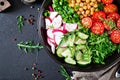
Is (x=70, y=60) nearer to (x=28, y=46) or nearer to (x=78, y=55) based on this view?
(x=78, y=55)

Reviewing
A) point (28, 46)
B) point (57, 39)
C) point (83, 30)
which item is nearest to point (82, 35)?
point (83, 30)

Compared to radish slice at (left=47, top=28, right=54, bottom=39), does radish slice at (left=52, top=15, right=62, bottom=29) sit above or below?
above

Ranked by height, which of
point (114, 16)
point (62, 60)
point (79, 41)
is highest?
point (114, 16)

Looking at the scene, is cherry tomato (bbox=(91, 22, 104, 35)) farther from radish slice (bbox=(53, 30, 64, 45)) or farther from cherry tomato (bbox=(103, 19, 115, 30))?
radish slice (bbox=(53, 30, 64, 45))

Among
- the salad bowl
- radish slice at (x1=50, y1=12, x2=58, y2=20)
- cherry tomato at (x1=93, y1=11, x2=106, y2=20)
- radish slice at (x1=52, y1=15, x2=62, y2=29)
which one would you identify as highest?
radish slice at (x1=50, y1=12, x2=58, y2=20)

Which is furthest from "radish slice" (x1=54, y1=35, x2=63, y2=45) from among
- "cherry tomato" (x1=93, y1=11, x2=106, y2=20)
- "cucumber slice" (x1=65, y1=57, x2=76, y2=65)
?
"cherry tomato" (x1=93, y1=11, x2=106, y2=20)

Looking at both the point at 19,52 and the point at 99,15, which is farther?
the point at 19,52

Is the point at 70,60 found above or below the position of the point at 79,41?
below

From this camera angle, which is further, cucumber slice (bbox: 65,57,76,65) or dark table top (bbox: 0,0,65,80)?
dark table top (bbox: 0,0,65,80)

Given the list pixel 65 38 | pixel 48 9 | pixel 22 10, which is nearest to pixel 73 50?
pixel 65 38
